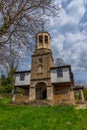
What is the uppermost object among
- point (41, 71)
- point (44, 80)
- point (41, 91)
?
point (41, 71)

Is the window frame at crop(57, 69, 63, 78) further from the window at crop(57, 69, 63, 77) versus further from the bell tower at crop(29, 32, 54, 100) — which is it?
the bell tower at crop(29, 32, 54, 100)

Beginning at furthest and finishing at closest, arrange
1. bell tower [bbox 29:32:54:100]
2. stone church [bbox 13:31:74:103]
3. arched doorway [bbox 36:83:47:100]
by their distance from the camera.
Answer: arched doorway [bbox 36:83:47:100], bell tower [bbox 29:32:54:100], stone church [bbox 13:31:74:103]

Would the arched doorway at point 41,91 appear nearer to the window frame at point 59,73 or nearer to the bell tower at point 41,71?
the bell tower at point 41,71

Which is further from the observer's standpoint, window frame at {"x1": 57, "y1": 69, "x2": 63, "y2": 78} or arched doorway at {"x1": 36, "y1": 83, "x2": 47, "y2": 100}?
arched doorway at {"x1": 36, "y1": 83, "x2": 47, "y2": 100}

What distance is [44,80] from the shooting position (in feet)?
106

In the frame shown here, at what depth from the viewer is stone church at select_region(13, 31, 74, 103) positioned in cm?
3130

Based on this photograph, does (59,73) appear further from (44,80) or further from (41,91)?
(41,91)

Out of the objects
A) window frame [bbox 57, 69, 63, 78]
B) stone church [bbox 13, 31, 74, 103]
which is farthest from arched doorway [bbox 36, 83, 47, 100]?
window frame [bbox 57, 69, 63, 78]

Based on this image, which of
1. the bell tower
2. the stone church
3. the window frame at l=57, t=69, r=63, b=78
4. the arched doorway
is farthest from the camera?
the arched doorway

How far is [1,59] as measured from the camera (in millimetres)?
11992

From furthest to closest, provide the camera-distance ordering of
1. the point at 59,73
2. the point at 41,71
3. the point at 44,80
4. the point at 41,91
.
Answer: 1. the point at 41,91
2. the point at 41,71
3. the point at 44,80
4. the point at 59,73

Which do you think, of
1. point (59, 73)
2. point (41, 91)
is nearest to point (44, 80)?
point (59, 73)

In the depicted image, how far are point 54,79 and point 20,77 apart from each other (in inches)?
284

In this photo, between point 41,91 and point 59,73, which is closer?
point 59,73
